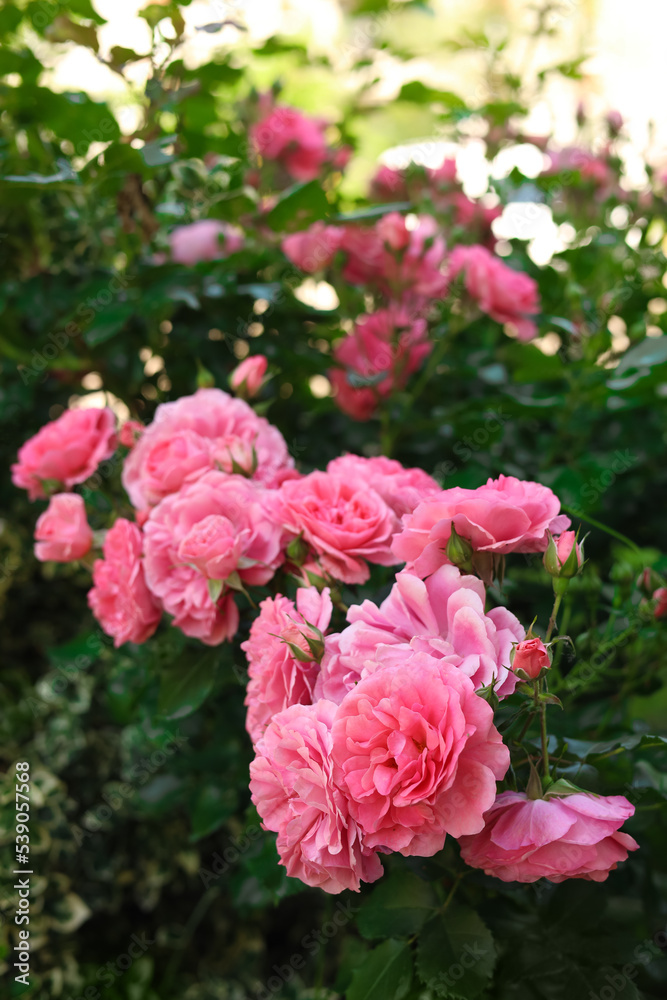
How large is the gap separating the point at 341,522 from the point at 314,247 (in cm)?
60

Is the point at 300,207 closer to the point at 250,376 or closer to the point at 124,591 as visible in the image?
the point at 250,376

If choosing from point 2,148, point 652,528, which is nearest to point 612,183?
point 652,528

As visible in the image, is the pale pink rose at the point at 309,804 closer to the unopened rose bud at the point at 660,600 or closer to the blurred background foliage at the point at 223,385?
the blurred background foliage at the point at 223,385

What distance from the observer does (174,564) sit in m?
0.66

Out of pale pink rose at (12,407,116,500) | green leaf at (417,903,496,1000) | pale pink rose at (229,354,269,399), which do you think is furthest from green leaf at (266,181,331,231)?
green leaf at (417,903,496,1000)

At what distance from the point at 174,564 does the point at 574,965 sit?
50 centimetres

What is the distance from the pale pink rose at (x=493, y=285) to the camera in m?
0.98

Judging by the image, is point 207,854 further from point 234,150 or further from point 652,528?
point 234,150

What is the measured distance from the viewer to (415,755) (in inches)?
18.0

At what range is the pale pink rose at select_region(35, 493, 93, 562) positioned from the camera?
77 cm

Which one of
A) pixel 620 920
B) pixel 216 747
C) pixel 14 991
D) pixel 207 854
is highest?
pixel 620 920

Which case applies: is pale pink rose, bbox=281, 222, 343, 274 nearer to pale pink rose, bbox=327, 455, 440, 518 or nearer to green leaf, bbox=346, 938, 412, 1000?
pale pink rose, bbox=327, 455, 440, 518

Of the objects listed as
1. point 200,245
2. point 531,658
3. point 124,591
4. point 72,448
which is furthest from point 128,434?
point 531,658

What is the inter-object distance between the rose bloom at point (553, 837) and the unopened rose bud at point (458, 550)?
0.16 meters
